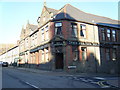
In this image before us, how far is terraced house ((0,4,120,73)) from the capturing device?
20484 mm

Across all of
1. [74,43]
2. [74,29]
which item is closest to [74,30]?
[74,29]

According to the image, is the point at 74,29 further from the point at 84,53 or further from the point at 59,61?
the point at 59,61

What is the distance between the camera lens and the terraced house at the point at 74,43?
20484mm

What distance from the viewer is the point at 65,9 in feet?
74.4

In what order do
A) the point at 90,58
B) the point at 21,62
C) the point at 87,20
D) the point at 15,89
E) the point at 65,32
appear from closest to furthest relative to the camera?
the point at 15,89 < the point at 65,32 < the point at 90,58 < the point at 87,20 < the point at 21,62

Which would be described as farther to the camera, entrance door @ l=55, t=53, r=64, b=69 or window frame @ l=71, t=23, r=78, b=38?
window frame @ l=71, t=23, r=78, b=38

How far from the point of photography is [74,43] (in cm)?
2095

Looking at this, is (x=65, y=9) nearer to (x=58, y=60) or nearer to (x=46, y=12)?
(x=46, y=12)

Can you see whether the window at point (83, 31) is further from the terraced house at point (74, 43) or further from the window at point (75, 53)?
the window at point (75, 53)

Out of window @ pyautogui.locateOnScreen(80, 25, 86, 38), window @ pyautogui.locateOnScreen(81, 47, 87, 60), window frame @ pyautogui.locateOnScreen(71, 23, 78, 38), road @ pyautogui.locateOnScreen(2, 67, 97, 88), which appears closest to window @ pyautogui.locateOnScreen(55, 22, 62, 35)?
window frame @ pyautogui.locateOnScreen(71, 23, 78, 38)

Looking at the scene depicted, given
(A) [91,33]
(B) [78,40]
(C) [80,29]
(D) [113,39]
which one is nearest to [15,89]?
(B) [78,40]

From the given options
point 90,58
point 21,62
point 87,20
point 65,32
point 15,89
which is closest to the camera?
point 15,89

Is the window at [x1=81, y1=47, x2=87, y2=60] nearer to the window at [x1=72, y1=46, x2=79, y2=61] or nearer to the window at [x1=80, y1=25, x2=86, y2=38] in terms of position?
the window at [x1=72, y1=46, x2=79, y2=61]

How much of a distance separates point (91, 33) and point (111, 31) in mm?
5306
